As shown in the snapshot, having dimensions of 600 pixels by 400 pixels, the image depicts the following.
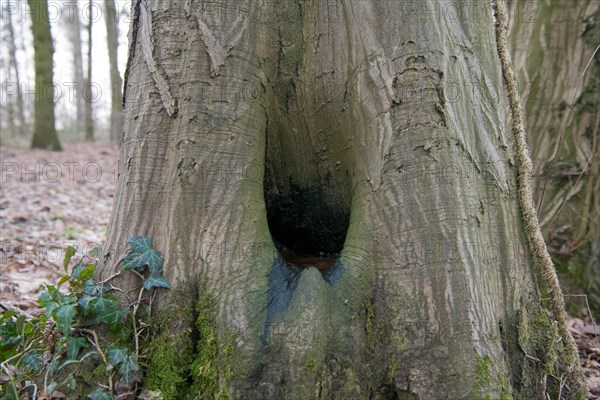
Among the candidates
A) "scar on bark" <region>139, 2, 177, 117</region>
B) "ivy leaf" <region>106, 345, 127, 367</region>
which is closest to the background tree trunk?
"scar on bark" <region>139, 2, 177, 117</region>

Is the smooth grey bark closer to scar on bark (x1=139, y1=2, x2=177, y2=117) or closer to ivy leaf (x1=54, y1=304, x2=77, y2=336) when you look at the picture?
scar on bark (x1=139, y1=2, x2=177, y2=117)

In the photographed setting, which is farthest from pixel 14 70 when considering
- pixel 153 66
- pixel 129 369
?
pixel 129 369

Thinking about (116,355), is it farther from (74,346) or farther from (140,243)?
Result: (140,243)

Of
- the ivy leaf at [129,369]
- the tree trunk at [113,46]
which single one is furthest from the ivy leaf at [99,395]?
the tree trunk at [113,46]

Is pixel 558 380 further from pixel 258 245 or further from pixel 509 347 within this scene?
pixel 258 245

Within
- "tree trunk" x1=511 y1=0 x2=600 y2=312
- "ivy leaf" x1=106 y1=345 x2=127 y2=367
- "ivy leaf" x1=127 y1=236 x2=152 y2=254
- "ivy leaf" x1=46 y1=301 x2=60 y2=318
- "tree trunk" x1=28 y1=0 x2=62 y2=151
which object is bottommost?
"ivy leaf" x1=106 y1=345 x2=127 y2=367

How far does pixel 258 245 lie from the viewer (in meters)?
1.73

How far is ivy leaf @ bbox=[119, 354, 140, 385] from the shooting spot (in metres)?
1.52

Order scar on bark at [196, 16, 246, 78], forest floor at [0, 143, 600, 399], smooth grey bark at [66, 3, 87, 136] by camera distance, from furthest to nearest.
Result: smooth grey bark at [66, 3, 87, 136] → forest floor at [0, 143, 600, 399] → scar on bark at [196, 16, 246, 78]

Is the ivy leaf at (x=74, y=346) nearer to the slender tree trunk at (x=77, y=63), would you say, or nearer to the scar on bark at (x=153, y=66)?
the scar on bark at (x=153, y=66)

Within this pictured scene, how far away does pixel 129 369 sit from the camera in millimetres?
1522

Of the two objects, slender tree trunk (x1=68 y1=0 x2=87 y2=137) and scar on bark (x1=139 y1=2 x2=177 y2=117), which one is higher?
slender tree trunk (x1=68 y1=0 x2=87 y2=137)

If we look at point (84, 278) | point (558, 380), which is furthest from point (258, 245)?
point (558, 380)

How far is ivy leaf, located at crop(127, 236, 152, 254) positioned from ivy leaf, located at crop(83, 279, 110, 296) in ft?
0.61
